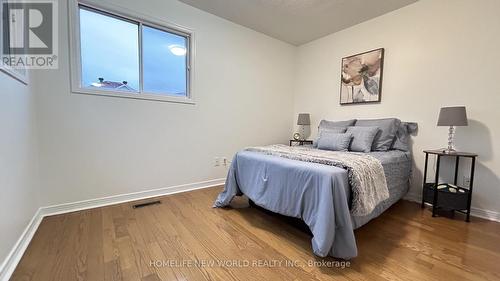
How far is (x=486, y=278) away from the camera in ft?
4.41

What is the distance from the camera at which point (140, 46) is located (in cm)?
267

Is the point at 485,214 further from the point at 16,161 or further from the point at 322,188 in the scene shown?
the point at 16,161

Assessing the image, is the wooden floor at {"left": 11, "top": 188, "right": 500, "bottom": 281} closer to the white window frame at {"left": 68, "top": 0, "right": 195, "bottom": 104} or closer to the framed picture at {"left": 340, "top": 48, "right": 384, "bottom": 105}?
the white window frame at {"left": 68, "top": 0, "right": 195, "bottom": 104}

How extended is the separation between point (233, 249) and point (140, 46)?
262cm

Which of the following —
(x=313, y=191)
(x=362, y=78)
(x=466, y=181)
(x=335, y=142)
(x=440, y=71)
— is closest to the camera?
(x=313, y=191)

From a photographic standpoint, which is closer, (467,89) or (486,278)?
(486,278)

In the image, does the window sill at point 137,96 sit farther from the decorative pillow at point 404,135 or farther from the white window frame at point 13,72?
the decorative pillow at point 404,135

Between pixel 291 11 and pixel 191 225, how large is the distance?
308 cm

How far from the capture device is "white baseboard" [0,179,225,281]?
1.33 m

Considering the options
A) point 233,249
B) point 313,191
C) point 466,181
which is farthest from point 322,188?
point 466,181

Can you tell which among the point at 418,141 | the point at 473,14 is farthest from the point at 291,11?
the point at 418,141

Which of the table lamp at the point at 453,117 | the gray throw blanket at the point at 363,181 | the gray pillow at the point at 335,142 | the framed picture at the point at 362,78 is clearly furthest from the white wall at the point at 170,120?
the table lamp at the point at 453,117

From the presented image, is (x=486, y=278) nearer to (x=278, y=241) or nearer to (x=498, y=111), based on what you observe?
(x=278, y=241)

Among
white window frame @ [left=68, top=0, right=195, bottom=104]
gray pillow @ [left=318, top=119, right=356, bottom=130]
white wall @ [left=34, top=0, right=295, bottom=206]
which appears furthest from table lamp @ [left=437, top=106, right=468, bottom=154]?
white window frame @ [left=68, top=0, right=195, bottom=104]
